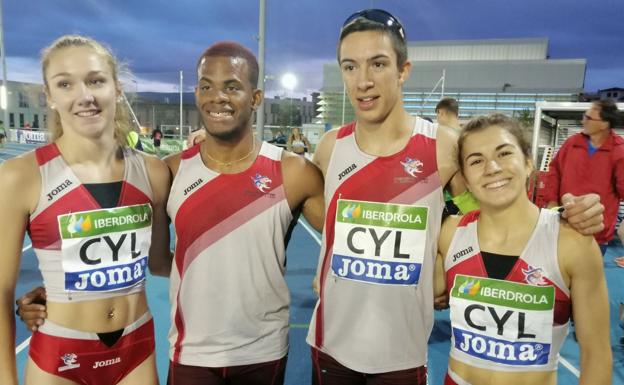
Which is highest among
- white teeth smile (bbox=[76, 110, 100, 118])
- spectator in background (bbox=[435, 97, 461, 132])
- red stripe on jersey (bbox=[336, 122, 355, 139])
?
spectator in background (bbox=[435, 97, 461, 132])

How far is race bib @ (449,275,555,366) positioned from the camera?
1.78m

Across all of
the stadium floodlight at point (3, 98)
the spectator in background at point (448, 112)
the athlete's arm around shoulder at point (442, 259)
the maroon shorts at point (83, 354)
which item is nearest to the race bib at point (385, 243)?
the athlete's arm around shoulder at point (442, 259)

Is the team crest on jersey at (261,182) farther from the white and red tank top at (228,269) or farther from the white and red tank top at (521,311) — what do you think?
the white and red tank top at (521,311)

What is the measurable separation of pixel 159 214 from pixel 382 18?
1515 mm

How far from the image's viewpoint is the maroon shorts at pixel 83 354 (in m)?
1.97

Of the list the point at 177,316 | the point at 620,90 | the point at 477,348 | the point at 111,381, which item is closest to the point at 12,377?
the point at 111,381

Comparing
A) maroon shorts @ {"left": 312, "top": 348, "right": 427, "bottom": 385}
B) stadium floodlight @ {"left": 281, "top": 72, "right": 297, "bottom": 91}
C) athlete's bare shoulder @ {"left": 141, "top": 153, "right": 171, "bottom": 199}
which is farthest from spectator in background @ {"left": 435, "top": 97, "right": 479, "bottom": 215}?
stadium floodlight @ {"left": 281, "top": 72, "right": 297, "bottom": 91}

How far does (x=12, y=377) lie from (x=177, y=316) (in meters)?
0.75

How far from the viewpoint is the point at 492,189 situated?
187 centimetres

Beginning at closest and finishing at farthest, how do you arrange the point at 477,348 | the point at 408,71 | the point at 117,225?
1. the point at 477,348
2. the point at 117,225
3. the point at 408,71

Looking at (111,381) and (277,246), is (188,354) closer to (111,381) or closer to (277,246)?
(111,381)

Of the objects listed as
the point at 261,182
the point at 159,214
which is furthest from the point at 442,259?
the point at 159,214

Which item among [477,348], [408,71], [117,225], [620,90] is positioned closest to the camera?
[477,348]

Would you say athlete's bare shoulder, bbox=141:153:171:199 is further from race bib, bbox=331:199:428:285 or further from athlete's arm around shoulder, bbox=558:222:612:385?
athlete's arm around shoulder, bbox=558:222:612:385
